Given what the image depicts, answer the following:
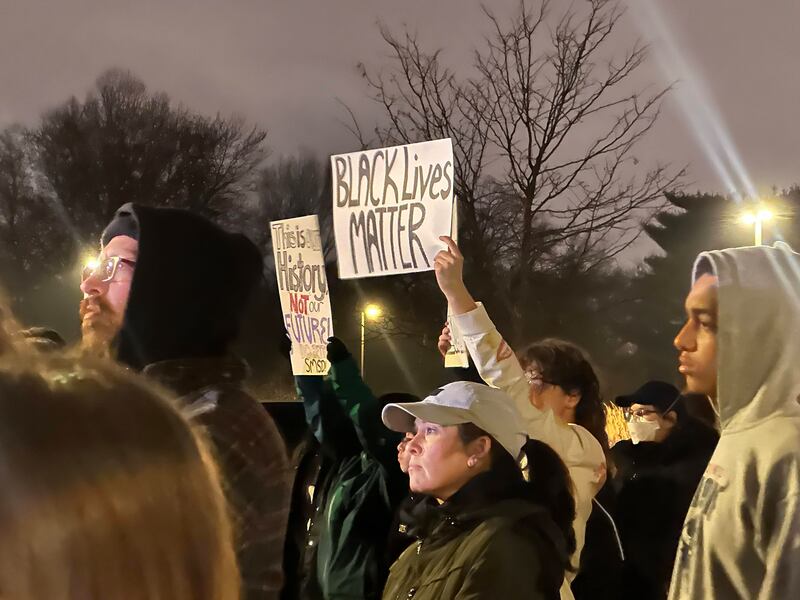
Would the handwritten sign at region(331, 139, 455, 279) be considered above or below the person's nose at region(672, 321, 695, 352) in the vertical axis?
above

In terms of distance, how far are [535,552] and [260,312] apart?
149 cm

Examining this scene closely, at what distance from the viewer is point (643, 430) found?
180 centimetres

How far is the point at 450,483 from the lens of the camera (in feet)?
5.67

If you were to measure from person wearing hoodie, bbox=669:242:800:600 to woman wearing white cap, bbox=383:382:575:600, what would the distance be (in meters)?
0.29

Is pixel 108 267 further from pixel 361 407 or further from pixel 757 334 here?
pixel 757 334

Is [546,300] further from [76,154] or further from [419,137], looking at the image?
[76,154]

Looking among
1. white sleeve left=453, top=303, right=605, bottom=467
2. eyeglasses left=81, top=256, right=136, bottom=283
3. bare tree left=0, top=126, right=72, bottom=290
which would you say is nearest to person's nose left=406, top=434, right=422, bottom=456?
white sleeve left=453, top=303, right=605, bottom=467

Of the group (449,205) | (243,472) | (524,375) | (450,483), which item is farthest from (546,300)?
(243,472)

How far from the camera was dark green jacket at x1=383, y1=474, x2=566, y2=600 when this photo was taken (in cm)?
153

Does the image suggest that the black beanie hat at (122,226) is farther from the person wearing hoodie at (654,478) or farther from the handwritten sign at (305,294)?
the person wearing hoodie at (654,478)

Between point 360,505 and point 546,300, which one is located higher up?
point 546,300

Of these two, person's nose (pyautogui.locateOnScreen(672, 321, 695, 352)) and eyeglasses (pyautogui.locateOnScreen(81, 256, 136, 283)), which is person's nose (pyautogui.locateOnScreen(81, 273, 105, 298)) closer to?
eyeglasses (pyautogui.locateOnScreen(81, 256, 136, 283))

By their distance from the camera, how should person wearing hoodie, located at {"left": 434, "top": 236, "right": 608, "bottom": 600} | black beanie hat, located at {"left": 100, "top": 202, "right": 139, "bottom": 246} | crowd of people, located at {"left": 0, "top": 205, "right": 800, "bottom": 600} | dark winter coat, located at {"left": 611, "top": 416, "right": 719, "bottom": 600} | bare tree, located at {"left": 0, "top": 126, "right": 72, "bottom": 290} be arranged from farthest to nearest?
bare tree, located at {"left": 0, "top": 126, "right": 72, "bottom": 290}, person wearing hoodie, located at {"left": 434, "top": 236, "right": 608, "bottom": 600}, black beanie hat, located at {"left": 100, "top": 202, "right": 139, "bottom": 246}, dark winter coat, located at {"left": 611, "top": 416, "right": 719, "bottom": 600}, crowd of people, located at {"left": 0, "top": 205, "right": 800, "bottom": 600}

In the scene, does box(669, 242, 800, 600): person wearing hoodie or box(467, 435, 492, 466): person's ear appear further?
box(467, 435, 492, 466): person's ear
